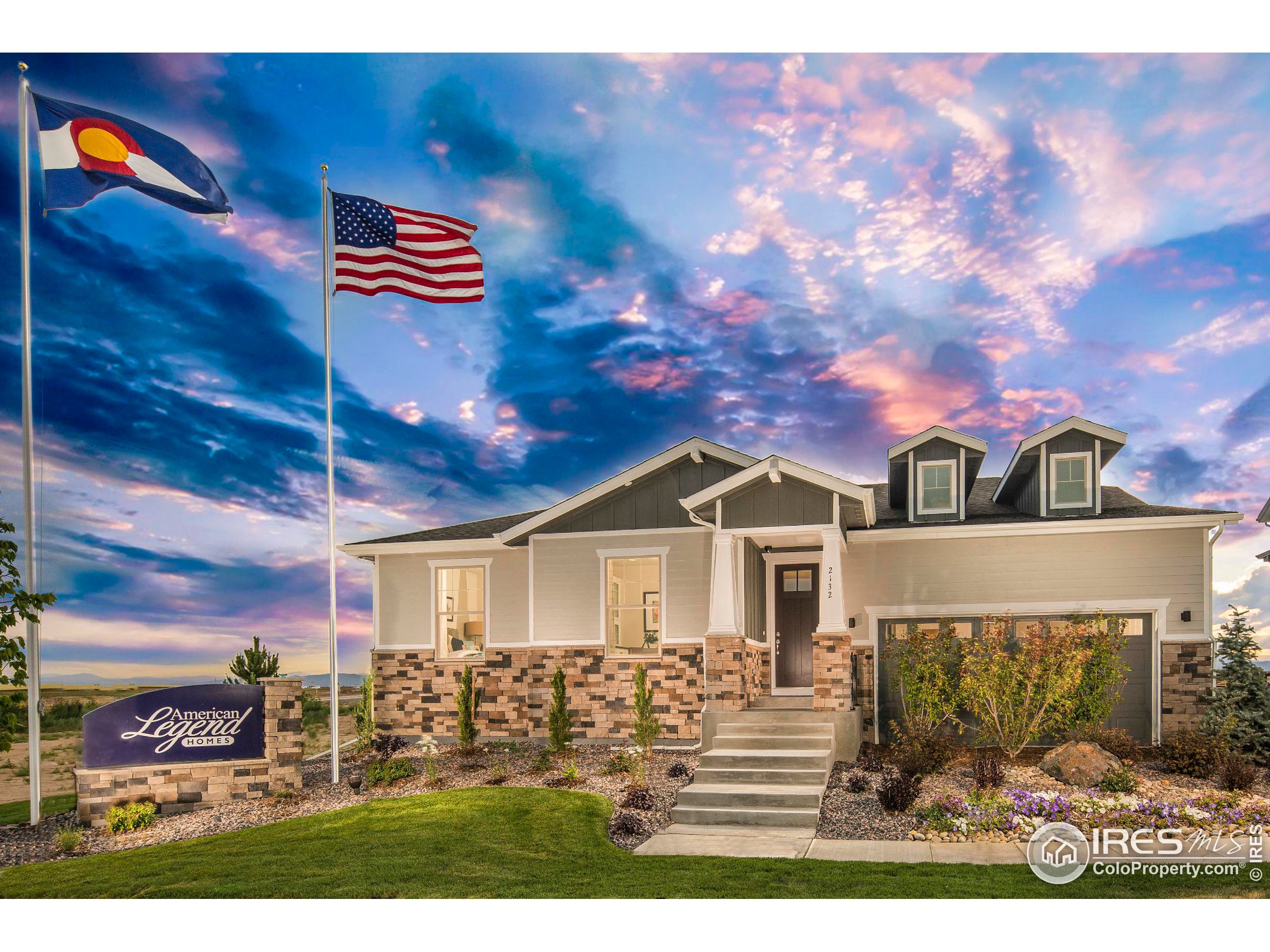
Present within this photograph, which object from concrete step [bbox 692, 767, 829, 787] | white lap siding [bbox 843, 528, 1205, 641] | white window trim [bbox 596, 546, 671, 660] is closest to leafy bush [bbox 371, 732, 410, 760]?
white window trim [bbox 596, 546, 671, 660]

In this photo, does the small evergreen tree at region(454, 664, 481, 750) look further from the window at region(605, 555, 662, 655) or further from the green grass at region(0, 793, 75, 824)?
the green grass at region(0, 793, 75, 824)

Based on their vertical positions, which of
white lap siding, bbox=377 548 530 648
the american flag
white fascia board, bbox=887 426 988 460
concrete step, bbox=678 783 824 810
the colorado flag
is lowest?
concrete step, bbox=678 783 824 810

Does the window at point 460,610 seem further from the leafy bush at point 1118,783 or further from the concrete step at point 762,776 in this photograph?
the leafy bush at point 1118,783

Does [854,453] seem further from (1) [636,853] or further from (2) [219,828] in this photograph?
(2) [219,828]

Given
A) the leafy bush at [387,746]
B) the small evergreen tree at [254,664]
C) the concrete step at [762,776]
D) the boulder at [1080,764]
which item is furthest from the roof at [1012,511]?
the small evergreen tree at [254,664]

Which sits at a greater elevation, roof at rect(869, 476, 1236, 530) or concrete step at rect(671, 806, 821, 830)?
roof at rect(869, 476, 1236, 530)

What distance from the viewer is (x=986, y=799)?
9.95 m

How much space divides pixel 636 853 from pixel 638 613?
10026 millimetres

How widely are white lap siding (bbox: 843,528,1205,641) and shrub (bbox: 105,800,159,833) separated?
33.0ft

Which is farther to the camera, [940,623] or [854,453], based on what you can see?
[854,453]

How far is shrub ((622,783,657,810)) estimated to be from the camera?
10.8 m

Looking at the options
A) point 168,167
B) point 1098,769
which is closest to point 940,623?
point 1098,769

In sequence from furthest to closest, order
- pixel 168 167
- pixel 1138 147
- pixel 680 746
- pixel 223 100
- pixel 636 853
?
pixel 223 100, pixel 1138 147, pixel 680 746, pixel 168 167, pixel 636 853

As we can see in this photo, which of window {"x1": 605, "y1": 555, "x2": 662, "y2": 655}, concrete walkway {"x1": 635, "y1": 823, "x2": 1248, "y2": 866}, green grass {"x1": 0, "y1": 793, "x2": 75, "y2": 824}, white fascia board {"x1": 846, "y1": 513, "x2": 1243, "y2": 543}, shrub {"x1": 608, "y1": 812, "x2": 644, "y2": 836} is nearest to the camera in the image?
concrete walkway {"x1": 635, "y1": 823, "x2": 1248, "y2": 866}
